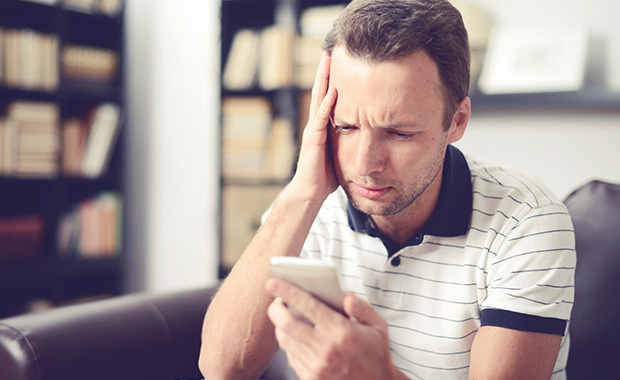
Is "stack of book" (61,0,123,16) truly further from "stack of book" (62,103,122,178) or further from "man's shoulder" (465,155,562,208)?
"man's shoulder" (465,155,562,208)

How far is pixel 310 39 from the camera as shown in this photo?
2.28 meters

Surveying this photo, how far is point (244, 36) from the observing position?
2479 mm

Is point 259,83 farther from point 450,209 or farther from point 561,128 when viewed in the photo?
point 450,209

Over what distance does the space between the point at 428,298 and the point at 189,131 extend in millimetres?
2096

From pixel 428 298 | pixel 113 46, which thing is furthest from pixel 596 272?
pixel 113 46

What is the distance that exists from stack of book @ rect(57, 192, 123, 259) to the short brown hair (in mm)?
2068

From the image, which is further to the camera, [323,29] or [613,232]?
[323,29]

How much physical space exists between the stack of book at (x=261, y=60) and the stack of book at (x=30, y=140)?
0.85 m

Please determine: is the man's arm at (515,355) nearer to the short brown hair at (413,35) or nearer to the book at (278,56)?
the short brown hair at (413,35)

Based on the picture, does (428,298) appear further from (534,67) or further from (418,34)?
(534,67)

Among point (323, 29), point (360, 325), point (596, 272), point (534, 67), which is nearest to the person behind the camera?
point (360, 325)

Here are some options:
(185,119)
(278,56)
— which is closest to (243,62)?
(278,56)

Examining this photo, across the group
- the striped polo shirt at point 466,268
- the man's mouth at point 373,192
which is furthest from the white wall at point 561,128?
the man's mouth at point 373,192

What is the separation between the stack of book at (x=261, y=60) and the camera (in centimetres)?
238
